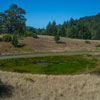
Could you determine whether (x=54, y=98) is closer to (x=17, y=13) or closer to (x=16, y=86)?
(x=16, y=86)

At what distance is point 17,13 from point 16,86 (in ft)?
232

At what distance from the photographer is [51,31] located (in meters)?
132

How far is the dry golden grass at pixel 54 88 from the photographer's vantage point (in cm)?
1803

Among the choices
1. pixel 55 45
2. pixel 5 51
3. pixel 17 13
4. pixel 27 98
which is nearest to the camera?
pixel 27 98

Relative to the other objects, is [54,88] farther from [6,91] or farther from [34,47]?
[34,47]

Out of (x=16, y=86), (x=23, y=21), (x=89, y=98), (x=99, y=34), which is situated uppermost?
(x=23, y=21)

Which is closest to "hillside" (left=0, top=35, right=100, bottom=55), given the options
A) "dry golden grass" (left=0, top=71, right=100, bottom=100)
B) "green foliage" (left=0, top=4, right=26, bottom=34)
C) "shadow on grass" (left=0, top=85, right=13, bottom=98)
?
"green foliage" (left=0, top=4, right=26, bottom=34)

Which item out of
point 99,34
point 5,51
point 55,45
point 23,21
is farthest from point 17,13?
point 99,34

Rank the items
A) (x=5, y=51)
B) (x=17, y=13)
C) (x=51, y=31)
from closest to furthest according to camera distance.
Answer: (x=5, y=51) < (x=17, y=13) < (x=51, y=31)

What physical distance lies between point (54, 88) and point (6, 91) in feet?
20.8

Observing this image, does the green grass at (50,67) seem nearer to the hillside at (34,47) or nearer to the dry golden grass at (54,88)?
the dry golden grass at (54,88)

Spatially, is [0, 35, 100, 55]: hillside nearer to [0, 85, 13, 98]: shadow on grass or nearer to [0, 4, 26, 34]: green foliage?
[0, 4, 26, 34]: green foliage

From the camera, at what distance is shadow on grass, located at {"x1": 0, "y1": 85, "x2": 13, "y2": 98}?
17.0m

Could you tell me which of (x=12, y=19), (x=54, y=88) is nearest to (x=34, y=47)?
(x=12, y=19)
